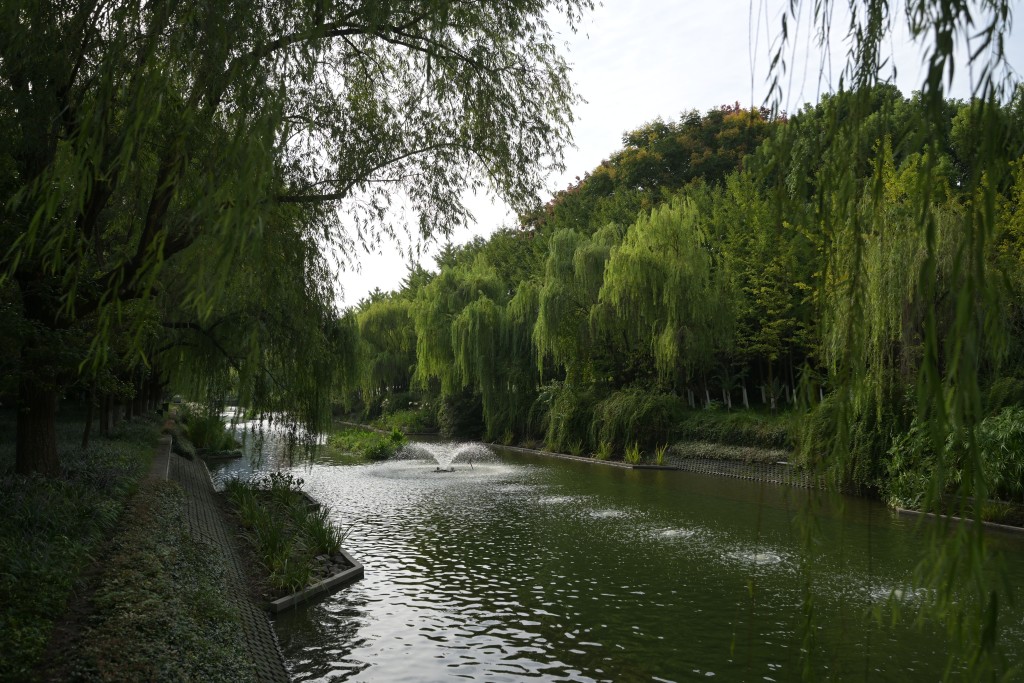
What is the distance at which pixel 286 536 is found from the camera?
32.2 ft

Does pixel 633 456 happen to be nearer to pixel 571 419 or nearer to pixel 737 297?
pixel 571 419

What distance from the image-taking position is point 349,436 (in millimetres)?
26719

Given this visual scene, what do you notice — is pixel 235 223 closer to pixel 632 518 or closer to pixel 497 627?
pixel 497 627

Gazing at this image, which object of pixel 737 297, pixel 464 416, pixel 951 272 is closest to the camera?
pixel 951 272

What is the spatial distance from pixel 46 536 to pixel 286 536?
155 inches

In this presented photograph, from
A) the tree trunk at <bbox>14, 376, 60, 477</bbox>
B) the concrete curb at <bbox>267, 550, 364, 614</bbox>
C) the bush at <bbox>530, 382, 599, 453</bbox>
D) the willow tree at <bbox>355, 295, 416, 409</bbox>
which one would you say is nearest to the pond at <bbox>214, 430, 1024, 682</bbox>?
the concrete curb at <bbox>267, 550, 364, 614</bbox>

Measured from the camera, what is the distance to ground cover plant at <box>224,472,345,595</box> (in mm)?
8109

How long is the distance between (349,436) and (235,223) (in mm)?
25233

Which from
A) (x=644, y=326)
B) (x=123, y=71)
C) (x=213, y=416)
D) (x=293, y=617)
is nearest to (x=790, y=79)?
(x=123, y=71)

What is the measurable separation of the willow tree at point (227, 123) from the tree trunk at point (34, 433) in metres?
0.02

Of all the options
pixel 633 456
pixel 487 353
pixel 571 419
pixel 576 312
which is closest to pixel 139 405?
pixel 487 353

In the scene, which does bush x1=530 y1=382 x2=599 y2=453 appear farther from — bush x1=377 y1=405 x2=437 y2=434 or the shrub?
bush x1=377 y1=405 x2=437 y2=434

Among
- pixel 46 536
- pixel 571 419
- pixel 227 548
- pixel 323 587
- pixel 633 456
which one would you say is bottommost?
pixel 323 587

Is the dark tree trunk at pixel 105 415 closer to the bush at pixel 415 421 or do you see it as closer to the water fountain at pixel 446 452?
the water fountain at pixel 446 452
